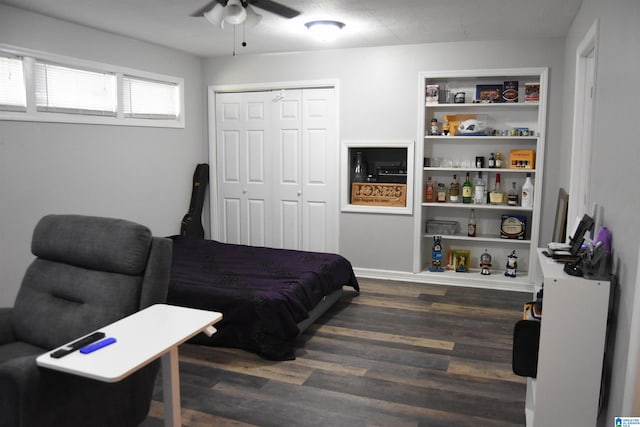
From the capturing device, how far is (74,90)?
14.7 feet

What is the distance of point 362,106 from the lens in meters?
5.41

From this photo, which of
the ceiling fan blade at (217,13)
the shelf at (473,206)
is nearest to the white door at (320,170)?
the shelf at (473,206)

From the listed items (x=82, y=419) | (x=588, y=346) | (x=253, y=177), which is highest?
(x=253, y=177)

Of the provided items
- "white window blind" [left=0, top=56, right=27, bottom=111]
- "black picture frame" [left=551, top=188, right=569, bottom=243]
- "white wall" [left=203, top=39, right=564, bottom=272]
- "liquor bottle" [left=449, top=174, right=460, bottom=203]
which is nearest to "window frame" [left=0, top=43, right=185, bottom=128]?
"white window blind" [left=0, top=56, right=27, bottom=111]

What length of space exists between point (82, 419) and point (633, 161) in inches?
93.4

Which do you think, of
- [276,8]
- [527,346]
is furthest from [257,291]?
[276,8]

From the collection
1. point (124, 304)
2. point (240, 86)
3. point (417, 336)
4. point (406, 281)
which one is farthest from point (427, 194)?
point (124, 304)

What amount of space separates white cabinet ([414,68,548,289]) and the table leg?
12.2ft

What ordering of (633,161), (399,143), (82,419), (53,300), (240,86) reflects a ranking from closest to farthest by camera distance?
1. (633,161)
2. (82,419)
3. (53,300)
4. (399,143)
5. (240,86)

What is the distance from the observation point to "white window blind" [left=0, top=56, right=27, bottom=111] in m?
3.91

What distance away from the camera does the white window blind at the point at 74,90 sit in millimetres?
4215

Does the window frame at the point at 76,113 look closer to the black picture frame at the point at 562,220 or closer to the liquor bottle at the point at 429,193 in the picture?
the liquor bottle at the point at 429,193

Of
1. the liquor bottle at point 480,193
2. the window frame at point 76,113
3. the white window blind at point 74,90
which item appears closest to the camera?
the window frame at point 76,113

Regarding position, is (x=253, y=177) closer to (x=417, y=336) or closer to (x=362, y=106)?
(x=362, y=106)
